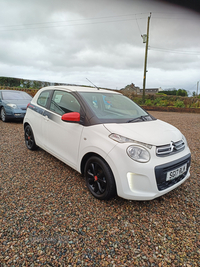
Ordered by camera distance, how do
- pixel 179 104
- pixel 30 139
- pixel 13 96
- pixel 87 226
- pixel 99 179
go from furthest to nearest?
pixel 179 104 < pixel 13 96 < pixel 30 139 < pixel 99 179 < pixel 87 226

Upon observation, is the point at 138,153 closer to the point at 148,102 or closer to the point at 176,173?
the point at 176,173

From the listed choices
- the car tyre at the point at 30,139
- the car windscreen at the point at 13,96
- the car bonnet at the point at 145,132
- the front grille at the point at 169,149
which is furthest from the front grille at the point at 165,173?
the car windscreen at the point at 13,96

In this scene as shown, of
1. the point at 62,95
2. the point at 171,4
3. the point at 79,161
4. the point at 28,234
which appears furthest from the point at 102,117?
the point at 28,234

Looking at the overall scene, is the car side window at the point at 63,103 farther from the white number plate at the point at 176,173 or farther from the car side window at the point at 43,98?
the white number plate at the point at 176,173

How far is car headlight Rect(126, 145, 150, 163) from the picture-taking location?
2.03m

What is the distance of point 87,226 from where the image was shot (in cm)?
199

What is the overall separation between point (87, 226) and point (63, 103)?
198 cm

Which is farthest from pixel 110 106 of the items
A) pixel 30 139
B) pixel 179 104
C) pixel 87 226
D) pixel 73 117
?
pixel 179 104

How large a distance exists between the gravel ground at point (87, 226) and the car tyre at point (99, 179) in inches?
5.5

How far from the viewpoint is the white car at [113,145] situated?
2047 millimetres

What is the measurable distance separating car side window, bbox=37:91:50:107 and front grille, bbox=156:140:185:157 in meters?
2.39

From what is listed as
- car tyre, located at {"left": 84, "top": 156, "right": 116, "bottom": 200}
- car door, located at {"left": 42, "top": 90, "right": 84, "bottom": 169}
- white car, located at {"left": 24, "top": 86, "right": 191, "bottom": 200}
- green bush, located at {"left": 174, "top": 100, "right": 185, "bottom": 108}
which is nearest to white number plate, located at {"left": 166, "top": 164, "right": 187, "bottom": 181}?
white car, located at {"left": 24, "top": 86, "right": 191, "bottom": 200}

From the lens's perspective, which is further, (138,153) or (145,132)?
(145,132)

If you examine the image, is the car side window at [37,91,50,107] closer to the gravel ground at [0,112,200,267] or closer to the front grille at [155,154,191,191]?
the gravel ground at [0,112,200,267]
